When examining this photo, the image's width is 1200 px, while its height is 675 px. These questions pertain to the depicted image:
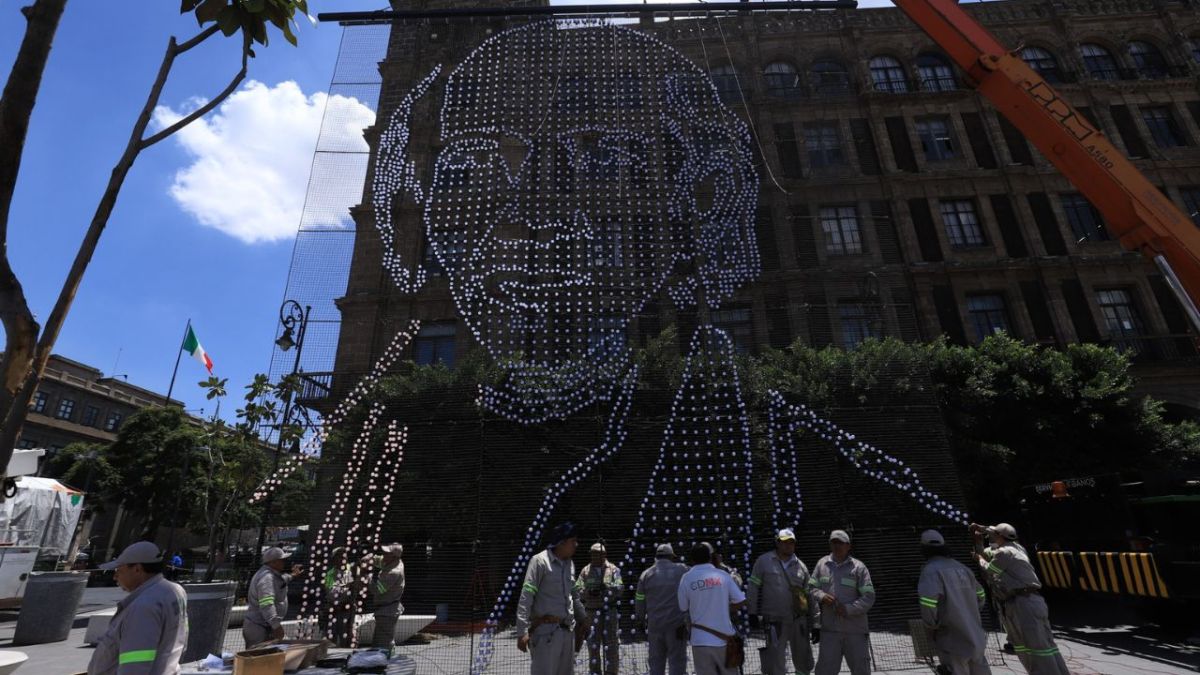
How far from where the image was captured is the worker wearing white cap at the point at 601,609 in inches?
271

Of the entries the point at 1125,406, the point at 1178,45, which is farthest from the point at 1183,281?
the point at 1178,45

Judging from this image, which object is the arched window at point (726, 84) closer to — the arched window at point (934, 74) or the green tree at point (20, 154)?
the arched window at point (934, 74)

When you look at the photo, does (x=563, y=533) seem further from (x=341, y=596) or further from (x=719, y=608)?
(x=341, y=596)

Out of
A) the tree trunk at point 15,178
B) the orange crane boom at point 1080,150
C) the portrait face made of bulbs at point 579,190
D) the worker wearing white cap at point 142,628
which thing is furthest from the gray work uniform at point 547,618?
the orange crane boom at point 1080,150

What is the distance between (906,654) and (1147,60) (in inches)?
1058

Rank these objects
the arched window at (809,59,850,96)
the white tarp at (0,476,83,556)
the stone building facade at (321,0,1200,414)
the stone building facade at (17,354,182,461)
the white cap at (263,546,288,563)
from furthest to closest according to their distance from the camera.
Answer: the stone building facade at (17,354,182,461) < the arched window at (809,59,850,96) < the white tarp at (0,476,83,556) < the stone building facade at (321,0,1200,414) < the white cap at (263,546,288,563)

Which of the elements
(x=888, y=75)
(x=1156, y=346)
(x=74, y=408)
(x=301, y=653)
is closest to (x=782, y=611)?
(x=301, y=653)

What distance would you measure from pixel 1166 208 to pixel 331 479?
50.8ft

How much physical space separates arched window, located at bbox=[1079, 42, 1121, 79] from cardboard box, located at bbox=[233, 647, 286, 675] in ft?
99.0

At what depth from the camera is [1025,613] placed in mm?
5672

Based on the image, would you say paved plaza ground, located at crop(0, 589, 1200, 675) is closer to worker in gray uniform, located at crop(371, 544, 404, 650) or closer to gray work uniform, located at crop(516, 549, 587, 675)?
worker in gray uniform, located at crop(371, 544, 404, 650)

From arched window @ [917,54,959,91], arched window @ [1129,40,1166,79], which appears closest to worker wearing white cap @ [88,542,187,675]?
arched window @ [917,54,959,91]

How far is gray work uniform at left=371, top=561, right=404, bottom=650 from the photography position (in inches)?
312

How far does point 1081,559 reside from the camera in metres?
10.1
